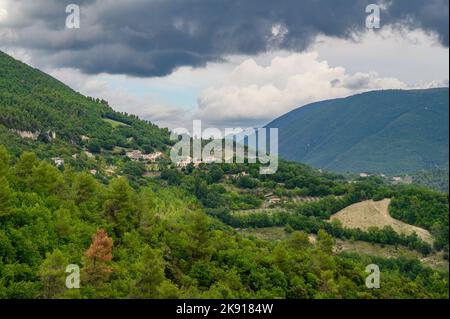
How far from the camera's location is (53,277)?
39.1m

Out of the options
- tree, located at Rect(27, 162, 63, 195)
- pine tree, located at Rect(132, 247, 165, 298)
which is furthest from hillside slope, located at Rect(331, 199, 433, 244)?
pine tree, located at Rect(132, 247, 165, 298)

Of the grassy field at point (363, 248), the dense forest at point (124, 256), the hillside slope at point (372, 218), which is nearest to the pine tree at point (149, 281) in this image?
the dense forest at point (124, 256)

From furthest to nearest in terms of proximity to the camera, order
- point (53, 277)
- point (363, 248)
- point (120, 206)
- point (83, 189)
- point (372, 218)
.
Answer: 1. point (372, 218)
2. point (363, 248)
3. point (83, 189)
4. point (120, 206)
5. point (53, 277)

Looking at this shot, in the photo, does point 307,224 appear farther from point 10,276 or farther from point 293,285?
point 10,276

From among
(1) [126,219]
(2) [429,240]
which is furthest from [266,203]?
(1) [126,219]

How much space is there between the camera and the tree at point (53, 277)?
127 feet

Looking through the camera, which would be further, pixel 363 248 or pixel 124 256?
pixel 363 248

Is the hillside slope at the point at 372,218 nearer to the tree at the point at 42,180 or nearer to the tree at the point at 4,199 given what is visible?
the tree at the point at 42,180

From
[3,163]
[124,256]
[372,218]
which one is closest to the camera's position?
[124,256]

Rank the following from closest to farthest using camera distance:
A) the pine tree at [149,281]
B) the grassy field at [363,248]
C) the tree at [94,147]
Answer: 1. the pine tree at [149,281]
2. the grassy field at [363,248]
3. the tree at [94,147]

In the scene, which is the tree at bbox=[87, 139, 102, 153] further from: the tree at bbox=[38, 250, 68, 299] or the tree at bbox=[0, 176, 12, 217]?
the tree at bbox=[38, 250, 68, 299]

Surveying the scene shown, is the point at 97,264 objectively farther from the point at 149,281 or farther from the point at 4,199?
the point at 4,199

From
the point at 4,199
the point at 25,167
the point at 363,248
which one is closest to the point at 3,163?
the point at 25,167

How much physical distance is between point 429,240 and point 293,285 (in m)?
85.4
